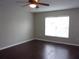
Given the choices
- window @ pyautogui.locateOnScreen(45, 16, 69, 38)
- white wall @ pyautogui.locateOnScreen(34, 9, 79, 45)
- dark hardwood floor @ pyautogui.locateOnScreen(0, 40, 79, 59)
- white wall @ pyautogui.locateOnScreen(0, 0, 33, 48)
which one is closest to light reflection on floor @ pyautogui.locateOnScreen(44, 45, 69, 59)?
dark hardwood floor @ pyautogui.locateOnScreen(0, 40, 79, 59)

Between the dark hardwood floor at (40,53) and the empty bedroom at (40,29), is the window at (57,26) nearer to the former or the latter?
the empty bedroom at (40,29)

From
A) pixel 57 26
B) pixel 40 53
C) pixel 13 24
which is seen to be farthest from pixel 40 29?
pixel 40 53

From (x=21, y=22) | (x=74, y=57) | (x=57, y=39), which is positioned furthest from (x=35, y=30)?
(x=74, y=57)

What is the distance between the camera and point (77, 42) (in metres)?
4.57

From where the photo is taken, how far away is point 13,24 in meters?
4.57

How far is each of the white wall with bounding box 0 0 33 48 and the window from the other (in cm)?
132

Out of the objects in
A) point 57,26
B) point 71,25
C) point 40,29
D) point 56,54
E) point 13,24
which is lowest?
point 56,54

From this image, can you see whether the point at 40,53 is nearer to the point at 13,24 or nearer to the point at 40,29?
the point at 13,24

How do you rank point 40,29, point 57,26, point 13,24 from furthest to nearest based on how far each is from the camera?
point 40,29 → point 57,26 → point 13,24

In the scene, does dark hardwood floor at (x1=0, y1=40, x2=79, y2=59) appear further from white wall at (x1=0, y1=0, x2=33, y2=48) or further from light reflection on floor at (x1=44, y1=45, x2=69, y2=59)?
white wall at (x1=0, y1=0, x2=33, y2=48)

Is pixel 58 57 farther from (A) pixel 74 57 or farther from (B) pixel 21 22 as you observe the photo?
(B) pixel 21 22

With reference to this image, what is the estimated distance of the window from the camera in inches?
197

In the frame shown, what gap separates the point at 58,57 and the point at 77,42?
2.02 m

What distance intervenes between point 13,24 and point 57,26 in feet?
9.42
